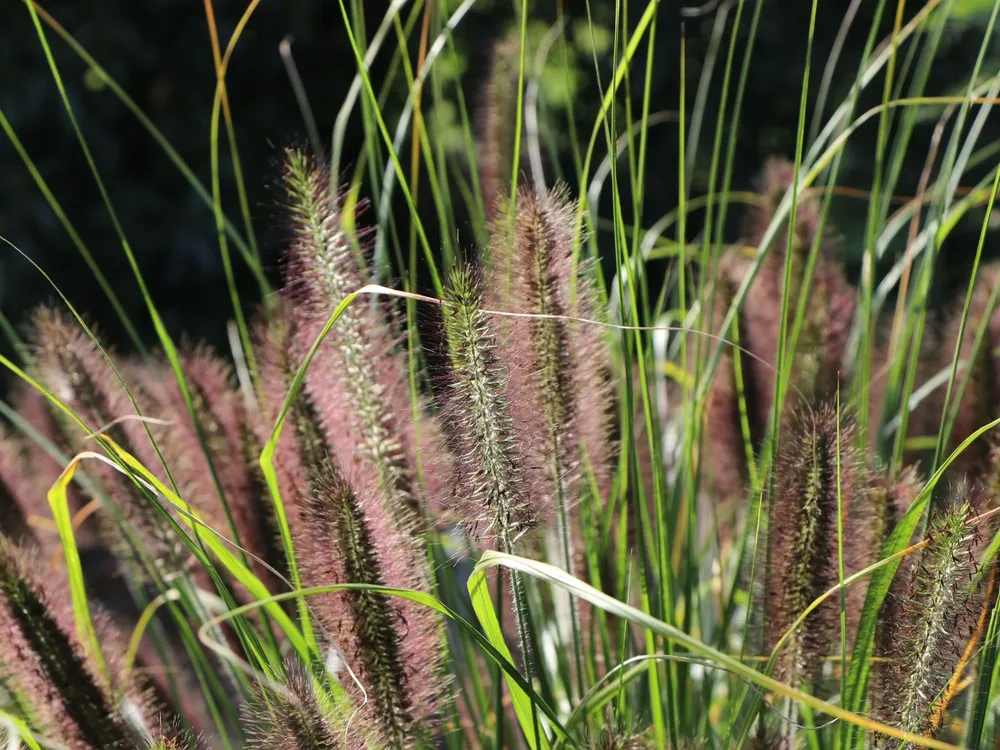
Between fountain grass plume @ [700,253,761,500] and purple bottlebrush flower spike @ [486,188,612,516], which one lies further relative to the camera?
fountain grass plume @ [700,253,761,500]

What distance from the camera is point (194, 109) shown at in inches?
146

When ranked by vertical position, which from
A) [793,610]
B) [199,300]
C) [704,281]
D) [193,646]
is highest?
[704,281]

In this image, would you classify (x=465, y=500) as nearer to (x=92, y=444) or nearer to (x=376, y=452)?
(x=376, y=452)

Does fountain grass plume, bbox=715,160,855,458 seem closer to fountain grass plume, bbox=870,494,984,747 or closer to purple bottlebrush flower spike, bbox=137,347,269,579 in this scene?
fountain grass plume, bbox=870,494,984,747

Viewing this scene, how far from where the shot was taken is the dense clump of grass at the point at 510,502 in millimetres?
836

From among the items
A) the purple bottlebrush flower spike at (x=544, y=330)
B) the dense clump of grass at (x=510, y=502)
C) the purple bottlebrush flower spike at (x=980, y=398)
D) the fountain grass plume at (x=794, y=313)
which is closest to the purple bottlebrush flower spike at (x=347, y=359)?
the dense clump of grass at (x=510, y=502)

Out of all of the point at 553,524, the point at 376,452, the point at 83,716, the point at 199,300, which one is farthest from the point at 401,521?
the point at 199,300

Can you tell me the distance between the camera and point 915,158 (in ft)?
13.8

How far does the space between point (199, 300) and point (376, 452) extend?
10.1 feet

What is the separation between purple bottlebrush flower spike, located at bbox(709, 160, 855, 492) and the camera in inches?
56.0

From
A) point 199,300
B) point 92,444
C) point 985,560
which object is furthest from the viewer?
point 199,300

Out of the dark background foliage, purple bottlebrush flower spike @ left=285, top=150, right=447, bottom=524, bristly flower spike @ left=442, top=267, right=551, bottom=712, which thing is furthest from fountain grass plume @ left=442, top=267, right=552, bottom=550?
the dark background foliage

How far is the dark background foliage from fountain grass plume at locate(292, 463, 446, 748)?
2559mm

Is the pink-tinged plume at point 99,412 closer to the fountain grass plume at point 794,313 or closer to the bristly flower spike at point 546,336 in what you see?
the bristly flower spike at point 546,336
